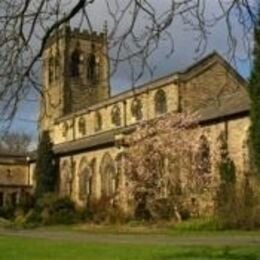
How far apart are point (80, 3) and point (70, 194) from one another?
56612 millimetres

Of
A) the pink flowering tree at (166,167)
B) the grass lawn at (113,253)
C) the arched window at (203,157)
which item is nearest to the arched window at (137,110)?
the pink flowering tree at (166,167)

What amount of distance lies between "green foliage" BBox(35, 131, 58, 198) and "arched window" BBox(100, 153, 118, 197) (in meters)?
7.31

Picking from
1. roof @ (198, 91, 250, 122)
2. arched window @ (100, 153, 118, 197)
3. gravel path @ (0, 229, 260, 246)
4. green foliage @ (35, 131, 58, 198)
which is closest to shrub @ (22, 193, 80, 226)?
arched window @ (100, 153, 118, 197)

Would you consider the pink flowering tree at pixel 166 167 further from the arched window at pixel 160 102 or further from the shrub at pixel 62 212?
the arched window at pixel 160 102

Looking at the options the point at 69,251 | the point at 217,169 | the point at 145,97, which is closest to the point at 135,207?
the point at 217,169

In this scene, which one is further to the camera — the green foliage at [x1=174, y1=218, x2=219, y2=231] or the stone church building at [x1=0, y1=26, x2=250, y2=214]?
the stone church building at [x1=0, y1=26, x2=250, y2=214]

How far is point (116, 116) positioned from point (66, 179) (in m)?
7.23

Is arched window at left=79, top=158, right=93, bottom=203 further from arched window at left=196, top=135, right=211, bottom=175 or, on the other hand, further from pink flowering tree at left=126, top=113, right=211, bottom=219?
arched window at left=196, top=135, right=211, bottom=175

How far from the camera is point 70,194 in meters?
64.9

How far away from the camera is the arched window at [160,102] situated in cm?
5731

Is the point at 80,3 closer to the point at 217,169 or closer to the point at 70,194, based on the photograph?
the point at 217,169

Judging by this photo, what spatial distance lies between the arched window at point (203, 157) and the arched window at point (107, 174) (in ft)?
37.4

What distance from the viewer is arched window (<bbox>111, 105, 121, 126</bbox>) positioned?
6531 cm

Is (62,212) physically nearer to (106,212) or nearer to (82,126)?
(106,212)
